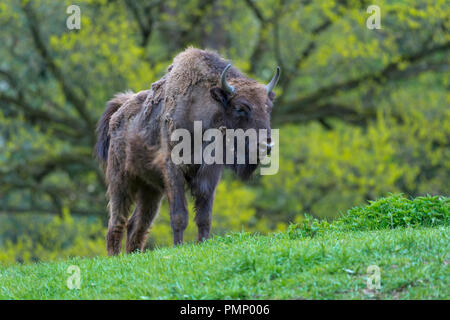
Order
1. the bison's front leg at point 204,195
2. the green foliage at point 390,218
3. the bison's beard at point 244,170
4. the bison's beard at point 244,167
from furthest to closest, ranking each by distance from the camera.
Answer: the bison's beard at point 244,170 → the bison's beard at point 244,167 → the bison's front leg at point 204,195 → the green foliage at point 390,218

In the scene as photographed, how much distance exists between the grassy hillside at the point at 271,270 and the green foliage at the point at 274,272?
0.01m

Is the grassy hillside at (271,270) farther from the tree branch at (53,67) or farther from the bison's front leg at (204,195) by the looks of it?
the tree branch at (53,67)

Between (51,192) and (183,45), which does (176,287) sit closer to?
(51,192)

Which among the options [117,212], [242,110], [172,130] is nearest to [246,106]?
[242,110]

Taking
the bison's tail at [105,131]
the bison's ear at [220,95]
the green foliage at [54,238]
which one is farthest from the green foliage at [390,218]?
the green foliage at [54,238]

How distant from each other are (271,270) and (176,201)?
3.50m

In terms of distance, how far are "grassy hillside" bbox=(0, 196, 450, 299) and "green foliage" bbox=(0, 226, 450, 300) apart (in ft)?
0.03

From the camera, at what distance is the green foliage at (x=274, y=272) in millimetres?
6871

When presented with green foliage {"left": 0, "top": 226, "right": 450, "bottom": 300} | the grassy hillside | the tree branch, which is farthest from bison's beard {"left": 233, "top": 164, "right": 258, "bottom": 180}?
the tree branch

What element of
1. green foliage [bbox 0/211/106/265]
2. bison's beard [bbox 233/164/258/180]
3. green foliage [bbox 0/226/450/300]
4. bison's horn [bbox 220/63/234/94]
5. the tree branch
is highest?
the tree branch

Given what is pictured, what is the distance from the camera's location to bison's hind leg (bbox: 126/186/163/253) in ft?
39.9

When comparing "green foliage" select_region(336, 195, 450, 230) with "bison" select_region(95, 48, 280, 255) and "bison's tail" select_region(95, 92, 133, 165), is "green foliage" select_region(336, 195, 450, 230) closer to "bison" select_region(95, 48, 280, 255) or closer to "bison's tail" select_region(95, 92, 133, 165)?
"bison" select_region(95, 48, 280, 255)
